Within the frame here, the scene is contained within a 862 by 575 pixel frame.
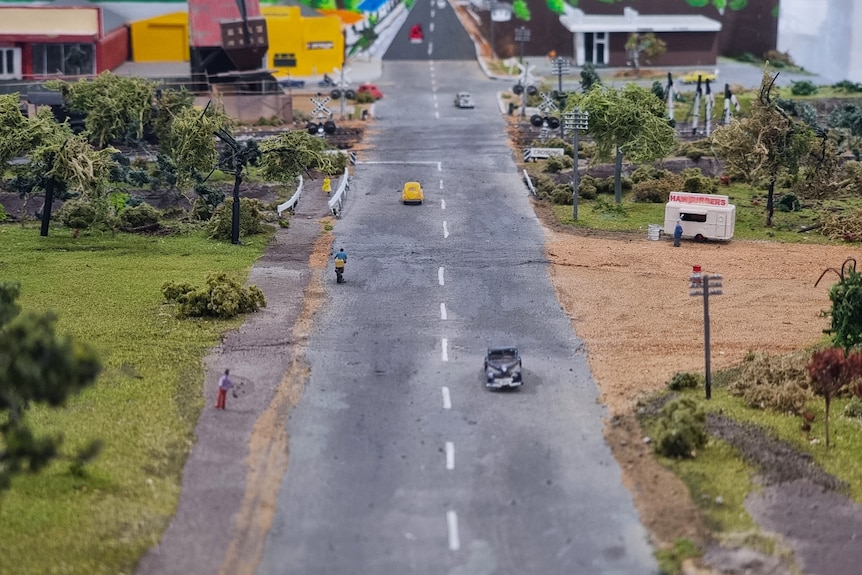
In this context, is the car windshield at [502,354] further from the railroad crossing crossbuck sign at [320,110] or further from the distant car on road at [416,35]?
the distant car on road at [416,35]

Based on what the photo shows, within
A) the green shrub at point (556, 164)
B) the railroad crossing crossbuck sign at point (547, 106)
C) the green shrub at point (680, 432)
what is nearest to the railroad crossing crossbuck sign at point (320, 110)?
the railroad crossing crossbuck sign at point (547, 106)

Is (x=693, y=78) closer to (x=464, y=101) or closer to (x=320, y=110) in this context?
(x=464, y=101)

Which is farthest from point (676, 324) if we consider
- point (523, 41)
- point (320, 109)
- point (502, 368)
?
point (523, 41)

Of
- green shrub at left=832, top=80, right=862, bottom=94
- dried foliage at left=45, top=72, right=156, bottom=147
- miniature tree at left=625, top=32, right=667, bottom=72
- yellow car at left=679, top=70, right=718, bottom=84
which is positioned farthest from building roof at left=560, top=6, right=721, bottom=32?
dried foliage at left=45, top=72, right=156, bottom=147

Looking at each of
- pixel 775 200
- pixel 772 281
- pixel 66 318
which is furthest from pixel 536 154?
pixel 66 318

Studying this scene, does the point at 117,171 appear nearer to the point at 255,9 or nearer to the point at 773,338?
the point at 255,9

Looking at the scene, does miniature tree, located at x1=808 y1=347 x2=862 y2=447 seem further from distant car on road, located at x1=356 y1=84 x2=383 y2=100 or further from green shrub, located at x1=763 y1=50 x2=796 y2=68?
green shrub, located at x1=763 y1=50 x2=796 y2=68
